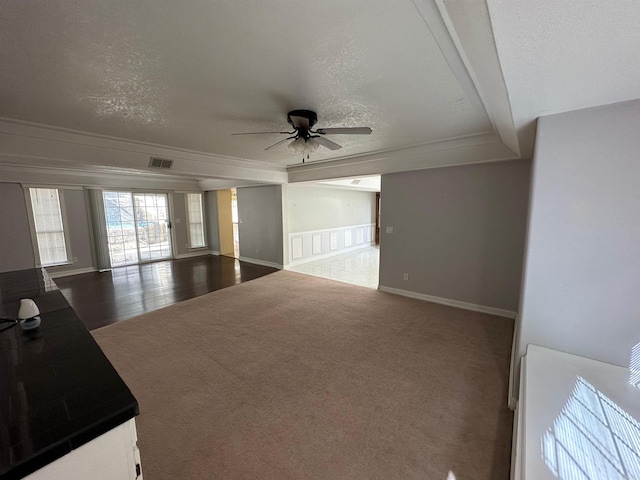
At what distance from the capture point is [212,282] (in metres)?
5.45

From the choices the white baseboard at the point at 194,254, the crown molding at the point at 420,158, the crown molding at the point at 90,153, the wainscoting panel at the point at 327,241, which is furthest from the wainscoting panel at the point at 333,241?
the white baseboard at the point at 194,254

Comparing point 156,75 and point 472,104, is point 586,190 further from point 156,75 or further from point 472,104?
point 156,75

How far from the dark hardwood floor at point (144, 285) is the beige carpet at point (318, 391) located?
589 millimetres

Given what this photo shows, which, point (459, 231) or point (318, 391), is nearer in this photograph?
point (318, 391)

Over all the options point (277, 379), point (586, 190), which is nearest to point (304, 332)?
point (277, 379)

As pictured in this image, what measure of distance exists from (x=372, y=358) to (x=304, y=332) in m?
0.92

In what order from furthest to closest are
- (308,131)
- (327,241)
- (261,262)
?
(327,241) → (261,262) → (308,131)

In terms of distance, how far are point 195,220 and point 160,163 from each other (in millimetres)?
4448

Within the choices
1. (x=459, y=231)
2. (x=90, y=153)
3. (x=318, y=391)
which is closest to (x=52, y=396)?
(x=318, y=391)

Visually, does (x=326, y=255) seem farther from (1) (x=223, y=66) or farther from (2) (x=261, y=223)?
(1) (x=223, y=66)

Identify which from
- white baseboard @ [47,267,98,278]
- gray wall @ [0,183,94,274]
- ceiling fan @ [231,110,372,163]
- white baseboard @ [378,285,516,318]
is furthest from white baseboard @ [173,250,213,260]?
ceiling fan @ [231,110,372,163]

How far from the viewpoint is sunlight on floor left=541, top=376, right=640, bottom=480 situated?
116cm

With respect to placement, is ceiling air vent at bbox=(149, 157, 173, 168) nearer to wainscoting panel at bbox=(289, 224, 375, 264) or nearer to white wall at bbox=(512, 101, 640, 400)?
wainscoting panel at bbox=(289, 224, 375, 264)

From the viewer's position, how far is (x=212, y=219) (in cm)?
838
